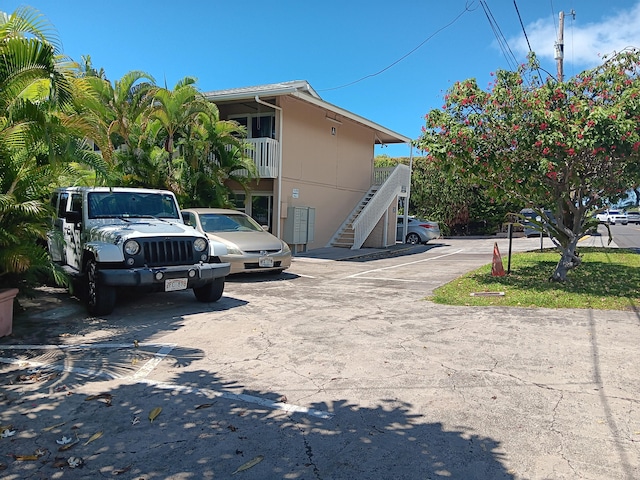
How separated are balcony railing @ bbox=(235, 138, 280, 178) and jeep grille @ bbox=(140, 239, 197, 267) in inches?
352

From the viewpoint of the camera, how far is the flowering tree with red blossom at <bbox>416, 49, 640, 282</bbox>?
7.88 metres

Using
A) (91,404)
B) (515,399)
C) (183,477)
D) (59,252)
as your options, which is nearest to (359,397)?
(515,399)

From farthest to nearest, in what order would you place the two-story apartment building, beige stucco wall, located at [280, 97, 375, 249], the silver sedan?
beige stucco wall, located at [280, 97, 375, 249]
the two-story apartment building
the silver sedan

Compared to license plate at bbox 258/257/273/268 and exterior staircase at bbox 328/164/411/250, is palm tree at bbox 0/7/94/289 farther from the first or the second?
exterior staircase at bbox 328/164/411/250

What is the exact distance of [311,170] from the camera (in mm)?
18641

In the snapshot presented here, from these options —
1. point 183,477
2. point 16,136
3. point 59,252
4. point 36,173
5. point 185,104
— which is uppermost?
point 185,104

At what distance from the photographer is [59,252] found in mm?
9016

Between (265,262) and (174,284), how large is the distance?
3.83 metres

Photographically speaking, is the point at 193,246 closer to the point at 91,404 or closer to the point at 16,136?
the point at 16,136

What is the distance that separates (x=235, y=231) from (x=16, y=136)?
574 cm

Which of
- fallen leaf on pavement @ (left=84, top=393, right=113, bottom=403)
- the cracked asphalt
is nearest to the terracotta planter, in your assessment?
the cracked asphalt

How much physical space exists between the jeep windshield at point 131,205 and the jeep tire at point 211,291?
5.37 ft

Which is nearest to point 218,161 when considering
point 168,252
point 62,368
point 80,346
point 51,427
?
point 168,252

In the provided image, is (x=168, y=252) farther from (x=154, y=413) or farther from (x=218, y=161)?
(x=218, y=161)
